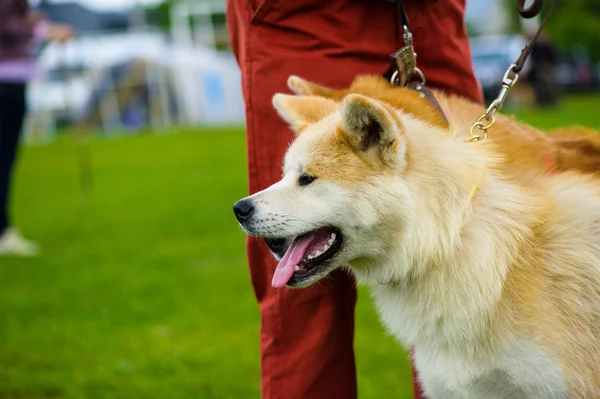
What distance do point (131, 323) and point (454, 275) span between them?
2.94 m

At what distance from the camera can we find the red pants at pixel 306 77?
2488 millimetres

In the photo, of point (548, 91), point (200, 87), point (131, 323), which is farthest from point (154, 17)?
point (131, 323)

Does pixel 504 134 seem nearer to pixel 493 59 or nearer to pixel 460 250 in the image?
pixel 460 250

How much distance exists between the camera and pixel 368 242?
92.9 inches

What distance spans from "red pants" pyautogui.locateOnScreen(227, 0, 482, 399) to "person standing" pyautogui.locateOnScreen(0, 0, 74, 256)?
424 centimetres

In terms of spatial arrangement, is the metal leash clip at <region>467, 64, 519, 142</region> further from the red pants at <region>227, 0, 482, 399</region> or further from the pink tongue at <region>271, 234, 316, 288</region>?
the pink tongue at <region>271, 234, 316, 288</region>

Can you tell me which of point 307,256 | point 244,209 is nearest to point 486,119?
point 307,256

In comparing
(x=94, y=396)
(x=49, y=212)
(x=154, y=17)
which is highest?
(x=94, y=396)

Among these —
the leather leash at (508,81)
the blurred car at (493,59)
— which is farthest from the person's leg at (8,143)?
the blurred car at (493,59)

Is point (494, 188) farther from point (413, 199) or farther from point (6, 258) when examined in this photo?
point (6, 258)

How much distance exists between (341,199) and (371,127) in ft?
0.81

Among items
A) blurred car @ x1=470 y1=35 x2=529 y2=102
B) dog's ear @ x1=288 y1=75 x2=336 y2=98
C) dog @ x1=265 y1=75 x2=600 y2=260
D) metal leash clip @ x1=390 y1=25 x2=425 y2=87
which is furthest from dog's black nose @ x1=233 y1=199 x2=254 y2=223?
blurred car @ x1=470 y1=35 x2=529 y2=102

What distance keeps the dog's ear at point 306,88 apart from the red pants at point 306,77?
1.4 inches

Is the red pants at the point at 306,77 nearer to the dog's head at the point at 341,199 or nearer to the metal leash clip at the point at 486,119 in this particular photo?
the dog's head at the point at 341,199
